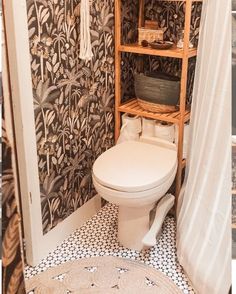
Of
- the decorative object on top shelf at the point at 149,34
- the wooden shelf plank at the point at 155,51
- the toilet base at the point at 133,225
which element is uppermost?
the decorative object on top shelf at the point at 149,34

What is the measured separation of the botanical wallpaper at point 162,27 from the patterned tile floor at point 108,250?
2.72 feet

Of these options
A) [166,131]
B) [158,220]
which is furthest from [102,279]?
[166,131]

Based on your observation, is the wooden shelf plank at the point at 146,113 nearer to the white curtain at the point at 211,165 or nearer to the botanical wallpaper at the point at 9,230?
the white curtain at the point at 211,165

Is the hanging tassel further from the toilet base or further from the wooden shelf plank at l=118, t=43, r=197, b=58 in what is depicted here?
the toilet base

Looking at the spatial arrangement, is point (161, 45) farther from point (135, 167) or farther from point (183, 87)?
point (135, 167)

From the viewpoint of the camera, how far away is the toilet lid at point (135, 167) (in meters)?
1.83

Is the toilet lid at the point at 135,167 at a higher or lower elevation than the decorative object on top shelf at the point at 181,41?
lower

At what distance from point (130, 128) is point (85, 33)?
0.68 metres

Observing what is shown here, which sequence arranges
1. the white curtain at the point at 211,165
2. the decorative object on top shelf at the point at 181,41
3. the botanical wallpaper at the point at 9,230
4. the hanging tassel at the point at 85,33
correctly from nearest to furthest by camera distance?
the botanical wallpaper at the point at 9,230 < the white curtain at the point at 211,165 < the hanging tassel at the point at 85,33 < the decorative object on top shelf at the point at 181,41

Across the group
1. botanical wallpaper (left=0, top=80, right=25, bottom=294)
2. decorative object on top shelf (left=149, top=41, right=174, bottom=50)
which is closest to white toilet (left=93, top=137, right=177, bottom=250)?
decorative object on top shelf (left=149, top=41, right=174, bottom=50)

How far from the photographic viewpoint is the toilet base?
2057 millimetres

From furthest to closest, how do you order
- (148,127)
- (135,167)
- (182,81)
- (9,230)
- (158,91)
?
(148,127)
(158,91)
(182,81)
(135,167)
(9,230)

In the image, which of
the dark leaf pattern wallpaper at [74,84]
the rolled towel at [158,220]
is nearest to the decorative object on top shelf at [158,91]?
the dark leaf pattern wallpaper at [74,84]

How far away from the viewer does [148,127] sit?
91.3 inches
